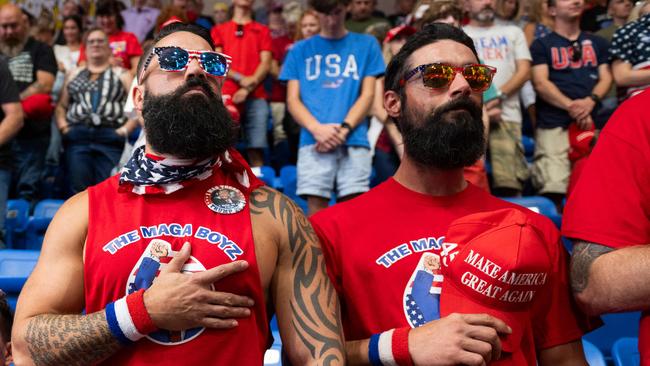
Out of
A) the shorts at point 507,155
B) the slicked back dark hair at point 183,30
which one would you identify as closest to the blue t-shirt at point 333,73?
the shorts at point 507,155

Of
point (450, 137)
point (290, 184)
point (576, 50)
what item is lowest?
point (290, 184)

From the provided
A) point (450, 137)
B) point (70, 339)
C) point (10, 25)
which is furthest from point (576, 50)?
point (70, 339)

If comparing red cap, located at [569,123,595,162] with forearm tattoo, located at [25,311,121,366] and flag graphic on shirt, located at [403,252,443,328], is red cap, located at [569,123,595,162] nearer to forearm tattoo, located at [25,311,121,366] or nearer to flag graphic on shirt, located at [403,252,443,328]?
flag graphic on shirt, located at [403,252,443,328]

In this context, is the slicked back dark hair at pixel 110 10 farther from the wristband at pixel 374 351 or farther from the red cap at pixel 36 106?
the wristband at pixel 374 351

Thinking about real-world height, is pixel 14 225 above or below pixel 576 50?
below

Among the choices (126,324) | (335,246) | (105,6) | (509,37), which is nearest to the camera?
(126,324)

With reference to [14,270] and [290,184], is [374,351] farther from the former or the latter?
[290,184]

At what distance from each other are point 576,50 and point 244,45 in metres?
2.61

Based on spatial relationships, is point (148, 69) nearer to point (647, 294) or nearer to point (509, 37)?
point (647, 294)

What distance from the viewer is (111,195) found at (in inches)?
103

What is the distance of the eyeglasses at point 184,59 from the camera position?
2773 mm

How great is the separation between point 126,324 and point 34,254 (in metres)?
1.82

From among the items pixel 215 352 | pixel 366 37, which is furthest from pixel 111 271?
pixel 366 37

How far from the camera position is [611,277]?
2.20m
